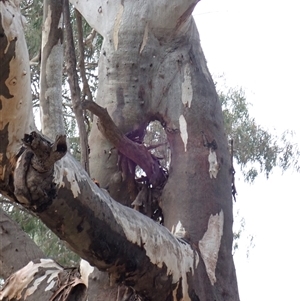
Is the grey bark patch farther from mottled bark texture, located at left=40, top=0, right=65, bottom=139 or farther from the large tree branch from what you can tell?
mottled bark texture, located at left=40, top=0, right=65, bottom=139

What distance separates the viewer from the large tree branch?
1.17 metres

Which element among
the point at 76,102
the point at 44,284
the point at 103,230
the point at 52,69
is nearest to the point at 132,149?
the point at 76,102

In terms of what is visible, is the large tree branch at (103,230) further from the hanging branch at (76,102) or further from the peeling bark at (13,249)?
the peeling bark at (13,249)

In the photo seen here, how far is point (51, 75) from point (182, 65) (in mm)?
497

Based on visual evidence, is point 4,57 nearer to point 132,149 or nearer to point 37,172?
point 37,172

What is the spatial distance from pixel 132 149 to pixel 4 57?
93cm

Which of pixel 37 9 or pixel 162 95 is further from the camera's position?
pixel 37 9

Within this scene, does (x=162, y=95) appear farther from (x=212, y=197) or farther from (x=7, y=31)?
(x=7, y=31)

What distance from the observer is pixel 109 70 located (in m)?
2.15

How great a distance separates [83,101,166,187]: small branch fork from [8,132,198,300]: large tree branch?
309 mm

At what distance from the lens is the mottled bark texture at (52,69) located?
172 cm

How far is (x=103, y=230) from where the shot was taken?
1378mm

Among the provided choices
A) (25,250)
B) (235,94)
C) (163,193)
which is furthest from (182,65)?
(235,94)

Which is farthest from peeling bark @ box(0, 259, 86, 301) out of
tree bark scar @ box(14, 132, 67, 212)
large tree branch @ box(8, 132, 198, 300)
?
tree bark scar @ box(14, 132, 67, 212)
